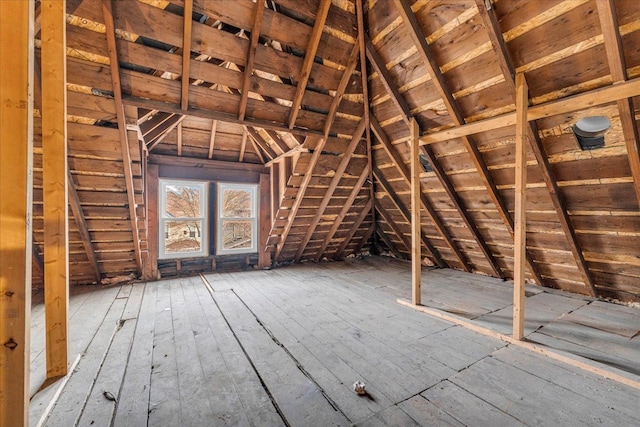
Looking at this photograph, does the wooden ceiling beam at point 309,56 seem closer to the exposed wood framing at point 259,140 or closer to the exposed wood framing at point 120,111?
the exposed wood framing at point 259,140

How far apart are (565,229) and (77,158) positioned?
17.3 ft

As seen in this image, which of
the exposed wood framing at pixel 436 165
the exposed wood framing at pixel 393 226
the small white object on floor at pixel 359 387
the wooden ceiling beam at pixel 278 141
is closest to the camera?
the small white object on floor at pixel 359 387

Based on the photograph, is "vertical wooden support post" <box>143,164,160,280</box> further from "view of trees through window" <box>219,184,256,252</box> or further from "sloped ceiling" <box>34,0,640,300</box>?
"view of trees through window" <box>219,184,256,252</box>

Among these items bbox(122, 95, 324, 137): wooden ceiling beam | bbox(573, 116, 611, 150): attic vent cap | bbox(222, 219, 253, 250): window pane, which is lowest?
bbox(222, 219, 253, 250): window pane

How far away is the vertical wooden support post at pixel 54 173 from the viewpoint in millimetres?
1703

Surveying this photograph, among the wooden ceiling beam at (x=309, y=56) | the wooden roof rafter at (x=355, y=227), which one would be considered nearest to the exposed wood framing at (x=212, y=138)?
the wooden ceiling beam at (x=309, y=56)

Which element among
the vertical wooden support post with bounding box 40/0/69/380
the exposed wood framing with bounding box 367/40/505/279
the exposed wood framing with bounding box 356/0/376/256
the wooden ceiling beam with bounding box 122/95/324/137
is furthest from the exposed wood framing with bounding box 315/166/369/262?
the vertical wooden support post with bounding box 40/0/69/380

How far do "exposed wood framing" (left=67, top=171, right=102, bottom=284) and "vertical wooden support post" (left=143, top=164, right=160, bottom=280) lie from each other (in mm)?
620

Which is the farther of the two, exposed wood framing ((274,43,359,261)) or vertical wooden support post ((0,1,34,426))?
exposed wood framing ((274,43,359,261))

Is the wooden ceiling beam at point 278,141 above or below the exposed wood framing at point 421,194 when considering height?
above

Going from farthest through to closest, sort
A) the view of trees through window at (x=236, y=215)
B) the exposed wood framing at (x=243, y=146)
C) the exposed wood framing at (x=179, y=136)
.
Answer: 1. the view of trees through window at (x=236, y=215)
2. the exposed wood framing at (x=243, y=146)
3. the exposed wood framing at (x=179, y=136)

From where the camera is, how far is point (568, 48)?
6.78 ft

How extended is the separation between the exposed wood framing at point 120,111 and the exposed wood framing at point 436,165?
7.50ft

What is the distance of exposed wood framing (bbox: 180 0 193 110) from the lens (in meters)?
2.22
